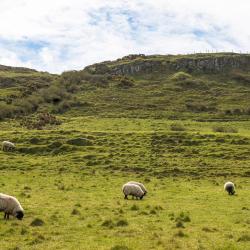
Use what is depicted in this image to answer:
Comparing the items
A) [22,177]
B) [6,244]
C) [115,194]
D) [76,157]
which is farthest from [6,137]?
[6,244]

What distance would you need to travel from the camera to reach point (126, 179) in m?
41.2

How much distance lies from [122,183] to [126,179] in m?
2.77

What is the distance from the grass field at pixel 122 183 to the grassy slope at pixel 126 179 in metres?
0.06

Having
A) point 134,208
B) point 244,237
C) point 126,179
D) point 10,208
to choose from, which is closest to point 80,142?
point 126,179

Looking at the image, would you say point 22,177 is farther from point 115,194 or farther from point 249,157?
point 249,157

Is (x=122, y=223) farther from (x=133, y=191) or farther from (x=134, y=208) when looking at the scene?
(x=133, y=191)

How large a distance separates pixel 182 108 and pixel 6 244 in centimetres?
8023

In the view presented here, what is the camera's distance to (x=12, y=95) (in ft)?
354

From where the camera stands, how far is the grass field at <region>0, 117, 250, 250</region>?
61.3 ft

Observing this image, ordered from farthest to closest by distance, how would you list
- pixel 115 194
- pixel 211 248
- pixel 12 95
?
pixel 12 95, pixel 115 194, pixel 211 248

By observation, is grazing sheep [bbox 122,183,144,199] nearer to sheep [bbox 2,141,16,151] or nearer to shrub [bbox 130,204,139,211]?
shrub [bbox 130,204,139,211]

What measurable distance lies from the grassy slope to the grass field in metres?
0.06

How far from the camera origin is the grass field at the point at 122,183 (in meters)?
18.7

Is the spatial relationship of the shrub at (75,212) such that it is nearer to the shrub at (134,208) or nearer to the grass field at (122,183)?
the grass field at (122,183)
